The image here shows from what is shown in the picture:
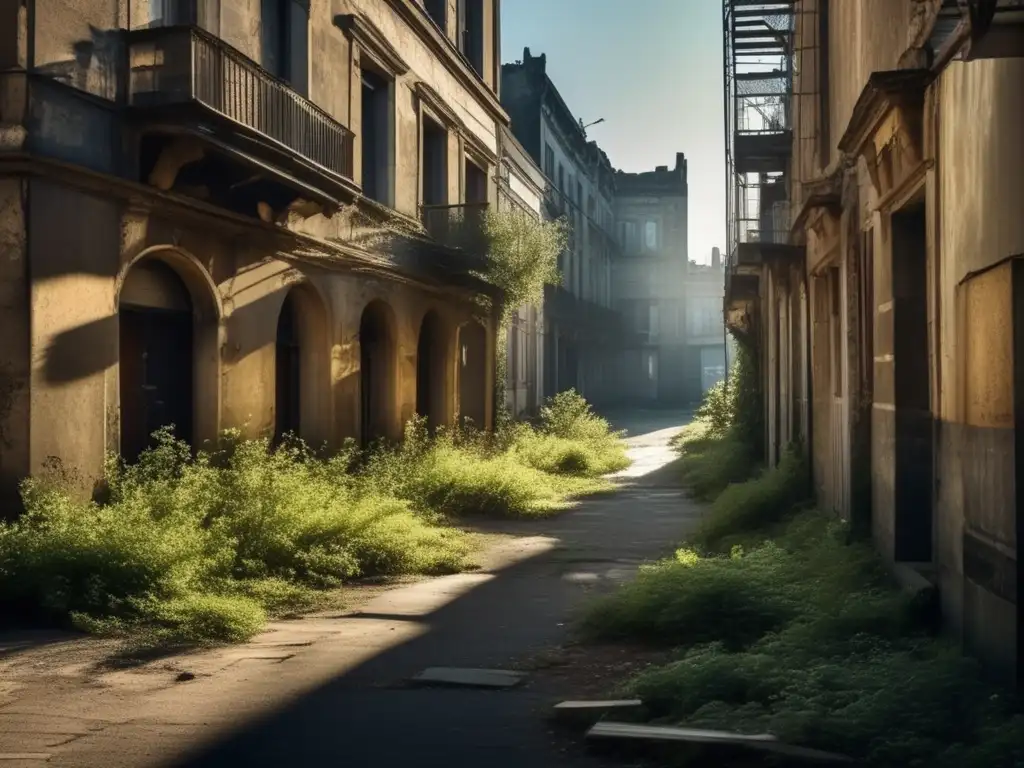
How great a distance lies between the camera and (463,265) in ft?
59.9

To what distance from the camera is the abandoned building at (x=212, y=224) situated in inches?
338

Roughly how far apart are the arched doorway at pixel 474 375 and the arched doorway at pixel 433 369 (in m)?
1.58

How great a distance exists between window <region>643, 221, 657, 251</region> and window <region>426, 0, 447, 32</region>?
36801 millimetres

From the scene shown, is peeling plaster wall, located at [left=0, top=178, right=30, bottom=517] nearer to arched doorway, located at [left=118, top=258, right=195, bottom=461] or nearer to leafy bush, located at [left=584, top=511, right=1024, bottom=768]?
arched doorway, located at [left=118, top=258, right=195, bottom=461]

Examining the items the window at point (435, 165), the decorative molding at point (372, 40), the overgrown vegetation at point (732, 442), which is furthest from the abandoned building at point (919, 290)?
the window at point (435, 165)

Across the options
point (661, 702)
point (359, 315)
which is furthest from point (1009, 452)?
point (359, 315)

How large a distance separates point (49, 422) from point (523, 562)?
13.6ft

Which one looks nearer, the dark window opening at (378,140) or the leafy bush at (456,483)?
the leafy bush at (456,483)

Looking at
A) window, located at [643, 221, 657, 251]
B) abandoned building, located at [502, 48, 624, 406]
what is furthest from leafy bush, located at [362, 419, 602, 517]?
window, located at [643, 221, 657, 251]

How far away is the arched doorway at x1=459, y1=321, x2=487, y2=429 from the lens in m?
21.3

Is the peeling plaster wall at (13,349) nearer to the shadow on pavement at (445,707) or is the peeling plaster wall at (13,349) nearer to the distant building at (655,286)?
the shadow on pavement at (445,707)

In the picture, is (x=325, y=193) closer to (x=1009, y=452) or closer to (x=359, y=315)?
(x=359, y=315)

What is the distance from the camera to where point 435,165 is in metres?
19.2

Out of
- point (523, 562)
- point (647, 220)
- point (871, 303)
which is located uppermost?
point (647, 220)
